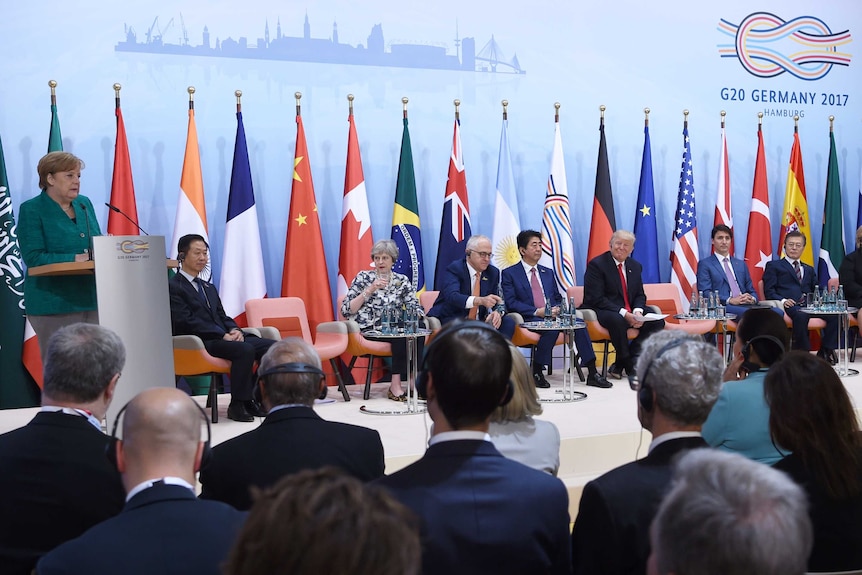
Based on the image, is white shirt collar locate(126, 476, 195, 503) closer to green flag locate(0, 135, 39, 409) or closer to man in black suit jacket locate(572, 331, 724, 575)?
man in black suit jacket locate(572, 331, 724, 575)

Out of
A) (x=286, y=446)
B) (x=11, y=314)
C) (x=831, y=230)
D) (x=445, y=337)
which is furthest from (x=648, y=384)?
(x=831, y=230)

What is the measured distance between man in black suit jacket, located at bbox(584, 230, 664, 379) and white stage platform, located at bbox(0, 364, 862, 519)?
1.57 feet

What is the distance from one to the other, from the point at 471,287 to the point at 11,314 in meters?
3.09

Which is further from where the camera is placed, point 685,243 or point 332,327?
point 685,243

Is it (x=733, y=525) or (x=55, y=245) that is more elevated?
(x=55, y=245)

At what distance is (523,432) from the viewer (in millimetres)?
2541

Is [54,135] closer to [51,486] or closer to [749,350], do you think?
[51,486]

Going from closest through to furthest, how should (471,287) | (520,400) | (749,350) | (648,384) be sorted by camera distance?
(648,384) → (520,400) → (749,350) → (471,287)

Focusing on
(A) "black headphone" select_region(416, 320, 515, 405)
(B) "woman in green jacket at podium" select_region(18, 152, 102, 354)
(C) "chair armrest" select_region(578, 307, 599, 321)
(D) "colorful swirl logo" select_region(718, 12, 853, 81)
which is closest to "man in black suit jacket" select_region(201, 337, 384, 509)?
(A) "black headphone" select_region(416, 320, 515, 405)

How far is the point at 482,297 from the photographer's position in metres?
6.40

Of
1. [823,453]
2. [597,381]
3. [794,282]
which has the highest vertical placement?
[823,453]

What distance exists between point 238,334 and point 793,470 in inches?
165

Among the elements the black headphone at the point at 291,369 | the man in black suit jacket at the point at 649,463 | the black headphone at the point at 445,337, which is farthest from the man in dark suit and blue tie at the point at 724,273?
the black headphone at the point at 445,337

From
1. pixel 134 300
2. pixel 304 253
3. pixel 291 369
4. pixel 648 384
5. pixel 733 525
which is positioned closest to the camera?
pixel 733 525
